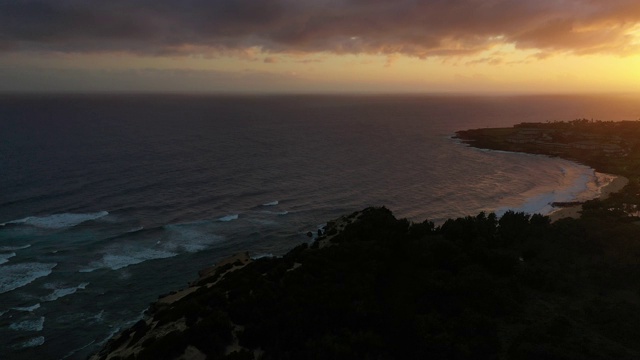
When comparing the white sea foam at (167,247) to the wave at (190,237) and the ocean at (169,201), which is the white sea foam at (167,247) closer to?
the wave at (190,237)

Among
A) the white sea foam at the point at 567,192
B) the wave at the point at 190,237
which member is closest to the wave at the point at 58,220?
the wave at the point at 190,237

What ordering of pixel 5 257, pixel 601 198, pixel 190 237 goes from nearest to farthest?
pixel 5 257, pixel 190 237, pixel 601 198

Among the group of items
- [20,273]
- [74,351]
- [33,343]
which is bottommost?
[74,351]

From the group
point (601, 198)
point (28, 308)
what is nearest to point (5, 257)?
point (28, 308)

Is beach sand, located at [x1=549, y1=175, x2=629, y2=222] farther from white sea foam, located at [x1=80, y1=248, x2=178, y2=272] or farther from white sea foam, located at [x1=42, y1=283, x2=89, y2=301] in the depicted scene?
white sea foam, located at [x1=42, y1=283, x2=89, y2=301]

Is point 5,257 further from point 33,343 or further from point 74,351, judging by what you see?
point 74,351

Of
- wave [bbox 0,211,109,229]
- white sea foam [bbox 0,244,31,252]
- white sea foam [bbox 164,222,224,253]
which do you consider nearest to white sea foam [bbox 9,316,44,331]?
white sea foam [bbox 164,222,224,253]
